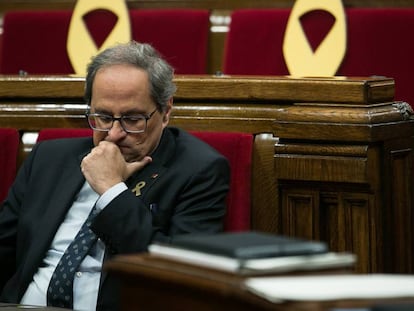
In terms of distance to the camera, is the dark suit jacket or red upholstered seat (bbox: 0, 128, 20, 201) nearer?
the dark suit jacket

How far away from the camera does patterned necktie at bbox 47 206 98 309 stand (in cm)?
145

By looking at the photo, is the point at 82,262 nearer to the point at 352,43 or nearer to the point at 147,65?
the point at 147,65

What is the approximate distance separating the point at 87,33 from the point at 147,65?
873 mm

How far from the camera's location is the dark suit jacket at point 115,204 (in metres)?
1.43

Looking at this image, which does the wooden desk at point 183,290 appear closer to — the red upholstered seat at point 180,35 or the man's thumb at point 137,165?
the man's thumb at point 137,165

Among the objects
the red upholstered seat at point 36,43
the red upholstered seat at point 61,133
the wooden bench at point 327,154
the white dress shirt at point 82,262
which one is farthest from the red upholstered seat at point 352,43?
the white dress shirt at point 82,262

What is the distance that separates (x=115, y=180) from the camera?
1.48 meters

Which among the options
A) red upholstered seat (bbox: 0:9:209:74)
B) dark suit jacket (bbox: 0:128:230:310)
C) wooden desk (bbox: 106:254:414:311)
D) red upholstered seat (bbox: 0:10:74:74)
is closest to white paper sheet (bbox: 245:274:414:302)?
wooden desk (bbox: 106:254:414:311)

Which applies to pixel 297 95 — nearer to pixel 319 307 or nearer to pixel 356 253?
pixel 356 253

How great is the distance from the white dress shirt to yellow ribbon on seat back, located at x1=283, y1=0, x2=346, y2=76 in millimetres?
752

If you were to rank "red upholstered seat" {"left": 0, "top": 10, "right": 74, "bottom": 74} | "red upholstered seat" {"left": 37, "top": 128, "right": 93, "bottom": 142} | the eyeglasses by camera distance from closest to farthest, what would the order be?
the eyeglasses < "red upholstered seat" {"left": 37, "top": 128, "right": 93, "bottom": 142} < "red upholstered seat" {"left": 0, "top": 10, "right": 74, "bottom": 74}

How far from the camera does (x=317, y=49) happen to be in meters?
2.19

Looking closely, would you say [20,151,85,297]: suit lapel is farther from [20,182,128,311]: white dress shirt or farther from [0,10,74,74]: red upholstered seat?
[0,10,74,74]: red upholstered seat

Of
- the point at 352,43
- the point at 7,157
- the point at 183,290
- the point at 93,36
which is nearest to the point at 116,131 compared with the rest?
the point at 7,157
